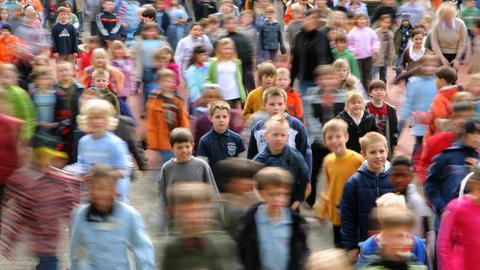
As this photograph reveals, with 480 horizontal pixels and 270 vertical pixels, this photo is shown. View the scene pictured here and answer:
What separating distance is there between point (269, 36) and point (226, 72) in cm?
495

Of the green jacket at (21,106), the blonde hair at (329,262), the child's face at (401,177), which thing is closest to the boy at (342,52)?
the green jacket at (21,106)

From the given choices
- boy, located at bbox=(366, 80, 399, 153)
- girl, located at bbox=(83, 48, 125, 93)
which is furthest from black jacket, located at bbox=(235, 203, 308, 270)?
girl, located at bbox=(83, 48, 125, 93)

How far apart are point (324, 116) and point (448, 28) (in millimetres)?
5519

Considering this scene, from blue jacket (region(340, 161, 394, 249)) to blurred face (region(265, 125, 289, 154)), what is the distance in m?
0.81

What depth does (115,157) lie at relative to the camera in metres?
8.37

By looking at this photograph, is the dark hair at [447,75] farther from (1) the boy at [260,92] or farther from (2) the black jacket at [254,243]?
(2) the black jacket at [254,243]

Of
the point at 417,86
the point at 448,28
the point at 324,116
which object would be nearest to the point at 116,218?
the point at 324,116

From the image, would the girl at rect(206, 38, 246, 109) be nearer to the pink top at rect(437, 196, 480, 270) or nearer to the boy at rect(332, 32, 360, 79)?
the boy at rect(332, 32, 360, 79)

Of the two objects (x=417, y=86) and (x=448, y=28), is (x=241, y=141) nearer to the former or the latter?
(x=417, y=86)

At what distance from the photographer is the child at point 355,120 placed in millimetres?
9672

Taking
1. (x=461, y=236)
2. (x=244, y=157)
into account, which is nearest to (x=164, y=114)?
(x=244, y=157)

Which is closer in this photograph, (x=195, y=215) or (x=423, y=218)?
(x=195, y=215)

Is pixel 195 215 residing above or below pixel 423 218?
above

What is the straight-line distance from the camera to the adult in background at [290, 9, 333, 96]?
43.2 ft
